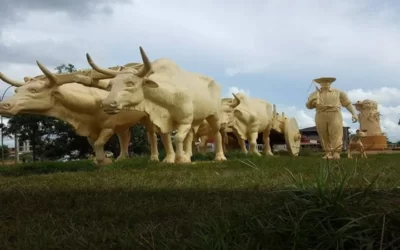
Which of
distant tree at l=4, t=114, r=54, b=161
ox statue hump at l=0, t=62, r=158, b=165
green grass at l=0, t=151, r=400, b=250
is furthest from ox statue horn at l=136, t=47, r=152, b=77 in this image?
distant tree at l=4, t=114, r=54, b=161

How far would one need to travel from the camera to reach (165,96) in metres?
9.98

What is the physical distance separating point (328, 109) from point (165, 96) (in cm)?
504

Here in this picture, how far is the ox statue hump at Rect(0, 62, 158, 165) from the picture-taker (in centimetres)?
963

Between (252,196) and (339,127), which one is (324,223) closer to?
(252,196)

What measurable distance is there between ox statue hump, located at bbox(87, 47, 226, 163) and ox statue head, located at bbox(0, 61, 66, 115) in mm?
951

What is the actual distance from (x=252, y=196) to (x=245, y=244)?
1.71 m

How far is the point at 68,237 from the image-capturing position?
9.48 ft

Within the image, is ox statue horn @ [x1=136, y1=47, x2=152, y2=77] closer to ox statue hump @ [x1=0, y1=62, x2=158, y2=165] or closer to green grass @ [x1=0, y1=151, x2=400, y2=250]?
ox statue hump @ [x1=0, y1=62, x2=158, y2=165]

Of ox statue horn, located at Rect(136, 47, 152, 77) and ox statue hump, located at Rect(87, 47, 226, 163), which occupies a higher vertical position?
ox statue horn, located at Rect(136, 47, 152, 77)

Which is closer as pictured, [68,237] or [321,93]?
[68,237]

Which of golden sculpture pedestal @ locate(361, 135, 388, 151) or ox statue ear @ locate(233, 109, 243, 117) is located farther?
golden sculpture pedestal @ locate(361, 135, 388, 151)

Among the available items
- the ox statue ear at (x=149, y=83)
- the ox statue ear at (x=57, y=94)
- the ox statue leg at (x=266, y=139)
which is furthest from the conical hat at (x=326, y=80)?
the ox statue ear at (x=57, y=94)

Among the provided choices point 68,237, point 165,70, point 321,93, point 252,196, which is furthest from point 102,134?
point 68,237

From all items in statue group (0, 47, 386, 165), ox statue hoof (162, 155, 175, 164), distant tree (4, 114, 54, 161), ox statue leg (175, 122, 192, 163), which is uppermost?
distant tree (4, 114, 54, 161)
